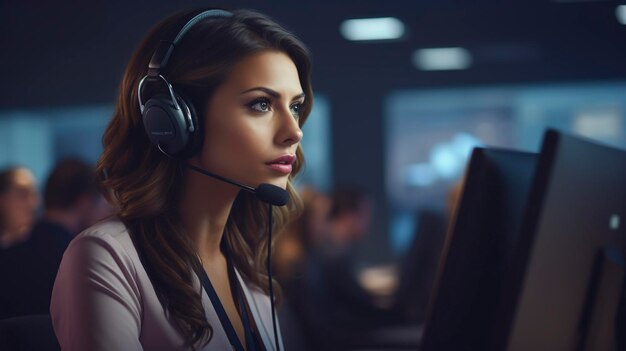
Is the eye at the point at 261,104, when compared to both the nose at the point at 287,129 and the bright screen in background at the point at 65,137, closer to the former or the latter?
the nose at the point at 287,129

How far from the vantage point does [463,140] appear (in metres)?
6.84

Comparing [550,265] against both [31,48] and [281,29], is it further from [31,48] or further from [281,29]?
[31,48]

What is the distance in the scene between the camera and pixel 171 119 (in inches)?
40.4

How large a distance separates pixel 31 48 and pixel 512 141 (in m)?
4.82

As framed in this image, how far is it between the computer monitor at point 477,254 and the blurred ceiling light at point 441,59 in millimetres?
5866

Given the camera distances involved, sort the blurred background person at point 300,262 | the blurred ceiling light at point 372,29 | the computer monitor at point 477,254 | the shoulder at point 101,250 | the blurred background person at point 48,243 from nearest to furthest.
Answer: the computer monitor at point 477,254 < the shoulder at point 101,250 < the blurred background person at point 48,243 < the blurred background person at point 300,262 < the blurred ceiling light at point 372,29

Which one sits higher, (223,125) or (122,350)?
(223,125)

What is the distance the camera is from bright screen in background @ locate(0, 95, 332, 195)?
691 cm

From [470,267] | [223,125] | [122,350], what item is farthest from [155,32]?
[470,267]

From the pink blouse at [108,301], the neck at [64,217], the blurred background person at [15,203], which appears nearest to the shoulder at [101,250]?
the pink blouse at [108,301]

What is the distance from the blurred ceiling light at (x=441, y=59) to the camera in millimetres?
6559

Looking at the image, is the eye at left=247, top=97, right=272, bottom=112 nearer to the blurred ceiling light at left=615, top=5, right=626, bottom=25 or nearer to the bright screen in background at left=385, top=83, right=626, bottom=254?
the blurred ceiling light at left=615, top=5, right=626, bottom=25

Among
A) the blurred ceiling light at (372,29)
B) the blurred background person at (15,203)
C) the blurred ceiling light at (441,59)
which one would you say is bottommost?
the blurred background person at (15,203)

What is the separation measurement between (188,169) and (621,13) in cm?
578
